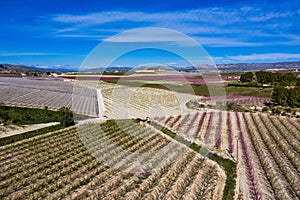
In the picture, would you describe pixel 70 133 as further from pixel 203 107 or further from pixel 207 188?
pixel 203 107

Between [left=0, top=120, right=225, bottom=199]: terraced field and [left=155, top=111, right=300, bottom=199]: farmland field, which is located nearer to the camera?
[left=0, top=120, right=225, bottom=199]: terraced field

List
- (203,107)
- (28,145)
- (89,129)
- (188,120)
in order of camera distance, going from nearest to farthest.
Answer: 1. (28,145)
2. (89,129)
3. (188,120)
4. (203,107)

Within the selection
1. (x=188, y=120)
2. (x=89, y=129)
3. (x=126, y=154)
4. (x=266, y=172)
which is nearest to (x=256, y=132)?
(x=188, y=120)

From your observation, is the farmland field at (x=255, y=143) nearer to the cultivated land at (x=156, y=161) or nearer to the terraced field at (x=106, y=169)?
the cultivated land at (x=156, y=161)

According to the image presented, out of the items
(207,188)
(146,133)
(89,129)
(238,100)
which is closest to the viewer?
(207,188)

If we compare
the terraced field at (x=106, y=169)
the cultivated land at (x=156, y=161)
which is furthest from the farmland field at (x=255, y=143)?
the terraced field at (x=106, y=169)

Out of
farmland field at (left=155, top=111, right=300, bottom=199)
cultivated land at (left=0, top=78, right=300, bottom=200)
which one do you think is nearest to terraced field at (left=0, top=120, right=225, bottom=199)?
cultivated land at (left=0, top=78, right=300, bottom=200)

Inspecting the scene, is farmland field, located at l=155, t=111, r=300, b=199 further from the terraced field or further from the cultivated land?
the terraced field
